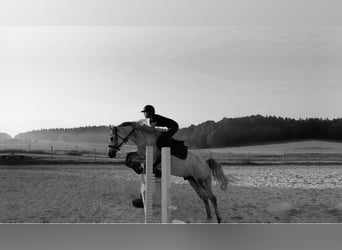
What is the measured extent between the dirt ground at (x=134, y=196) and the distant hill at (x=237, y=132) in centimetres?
27

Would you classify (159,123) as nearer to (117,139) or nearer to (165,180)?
(117,139)

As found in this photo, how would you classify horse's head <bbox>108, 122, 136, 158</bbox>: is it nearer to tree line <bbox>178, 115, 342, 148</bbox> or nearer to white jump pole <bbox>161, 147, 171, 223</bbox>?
tree line <bbox>178, 115, 342, 148</bbox>

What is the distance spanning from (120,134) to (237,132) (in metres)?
1.08

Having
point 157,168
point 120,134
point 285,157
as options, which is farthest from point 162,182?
point 285,157

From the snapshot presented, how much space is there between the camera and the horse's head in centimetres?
359

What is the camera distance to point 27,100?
372 cm

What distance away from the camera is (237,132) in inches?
153

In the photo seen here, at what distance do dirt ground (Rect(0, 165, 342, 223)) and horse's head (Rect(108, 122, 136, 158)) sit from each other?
0.26 meters

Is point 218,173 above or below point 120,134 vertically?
below

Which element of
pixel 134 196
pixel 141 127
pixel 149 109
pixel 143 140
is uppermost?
pixel 149 109

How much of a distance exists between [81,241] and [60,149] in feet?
4.20

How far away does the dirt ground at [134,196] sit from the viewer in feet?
12.1

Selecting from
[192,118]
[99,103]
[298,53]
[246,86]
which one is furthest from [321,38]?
[99,103]

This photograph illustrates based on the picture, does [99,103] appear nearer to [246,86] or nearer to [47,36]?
[47,36]
